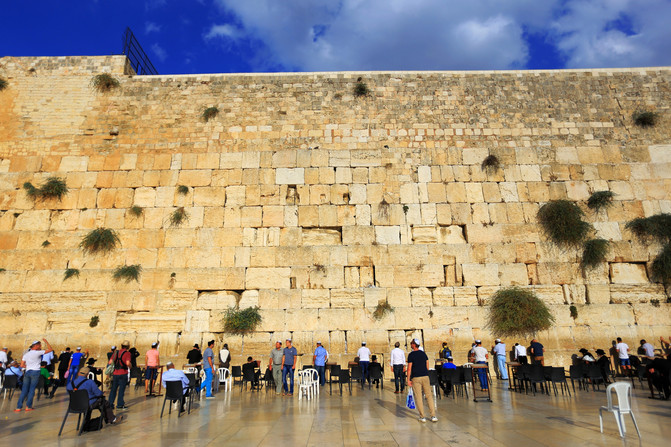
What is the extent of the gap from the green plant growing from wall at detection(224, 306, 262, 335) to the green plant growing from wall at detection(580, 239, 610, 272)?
9301 millimetres

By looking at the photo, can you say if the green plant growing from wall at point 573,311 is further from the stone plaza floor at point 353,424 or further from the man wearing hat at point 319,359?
the man wearing hat at point 319,359

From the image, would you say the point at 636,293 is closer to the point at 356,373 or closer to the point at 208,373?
the point at 356,373

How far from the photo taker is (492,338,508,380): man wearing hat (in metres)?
10.5

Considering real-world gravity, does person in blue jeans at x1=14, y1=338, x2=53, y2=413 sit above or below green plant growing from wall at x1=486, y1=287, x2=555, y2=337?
below

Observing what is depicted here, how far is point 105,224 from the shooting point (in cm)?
1205

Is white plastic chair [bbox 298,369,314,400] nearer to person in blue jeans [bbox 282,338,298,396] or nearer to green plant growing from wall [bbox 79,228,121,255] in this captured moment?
person in blue jeans [bbox 282,338,298,396]

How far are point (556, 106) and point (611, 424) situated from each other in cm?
1077

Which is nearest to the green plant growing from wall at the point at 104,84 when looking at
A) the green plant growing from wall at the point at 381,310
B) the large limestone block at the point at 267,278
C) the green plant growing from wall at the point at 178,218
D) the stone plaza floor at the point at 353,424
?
the green plant growing from wall at the point at 178,218

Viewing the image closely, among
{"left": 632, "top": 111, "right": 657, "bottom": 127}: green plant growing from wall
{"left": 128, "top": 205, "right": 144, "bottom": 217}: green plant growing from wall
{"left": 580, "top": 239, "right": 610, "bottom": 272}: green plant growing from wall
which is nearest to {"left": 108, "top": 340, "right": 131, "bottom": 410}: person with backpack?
{"left": 128, "top": 205, "right": 144, "bottom": 217}: green plant growing from wall

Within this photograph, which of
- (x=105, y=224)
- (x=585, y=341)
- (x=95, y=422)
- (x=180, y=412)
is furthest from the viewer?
(x=105, y=224)

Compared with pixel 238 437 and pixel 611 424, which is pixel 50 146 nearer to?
pixel 238 437

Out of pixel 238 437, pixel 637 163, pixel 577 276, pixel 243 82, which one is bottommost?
pixel 238 437

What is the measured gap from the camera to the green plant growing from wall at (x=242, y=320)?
10.9 meters

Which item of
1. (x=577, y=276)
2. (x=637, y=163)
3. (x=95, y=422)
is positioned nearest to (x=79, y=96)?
(x=95, y=422)
